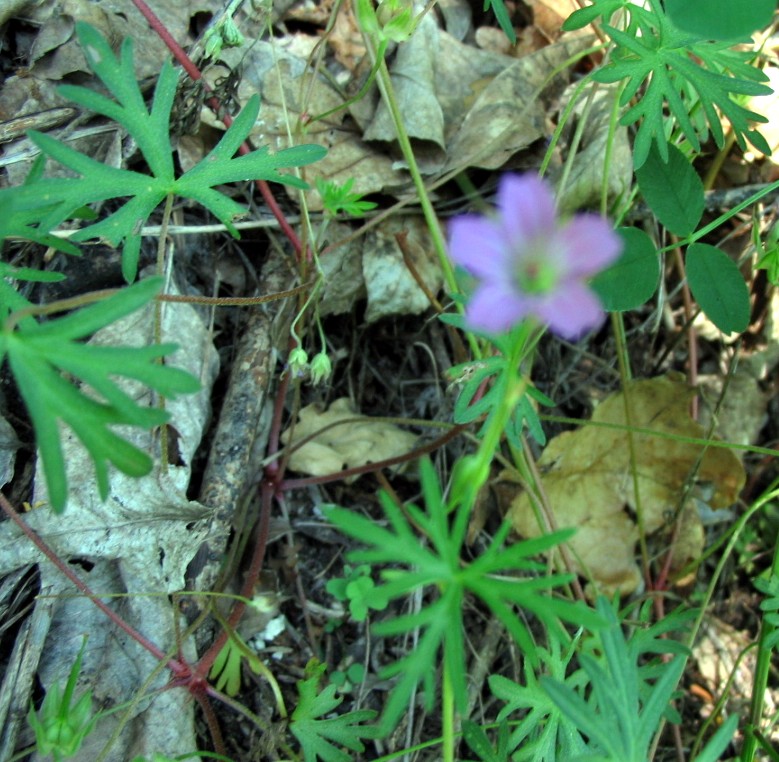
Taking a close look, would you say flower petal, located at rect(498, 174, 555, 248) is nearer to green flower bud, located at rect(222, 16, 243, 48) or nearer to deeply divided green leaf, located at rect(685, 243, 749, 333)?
deeply divided green leaf, located at rect(685, 243, 749, 333)

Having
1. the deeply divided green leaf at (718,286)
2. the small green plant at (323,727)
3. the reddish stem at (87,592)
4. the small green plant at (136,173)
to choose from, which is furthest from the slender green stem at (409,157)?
the reddish stem at (87,592)

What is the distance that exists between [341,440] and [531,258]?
6.16ft

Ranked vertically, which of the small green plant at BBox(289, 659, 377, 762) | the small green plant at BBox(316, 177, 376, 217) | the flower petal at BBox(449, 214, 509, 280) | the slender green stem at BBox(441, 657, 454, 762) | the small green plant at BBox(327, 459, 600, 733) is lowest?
the small green plant at BBox(289, 659, 377, 762)

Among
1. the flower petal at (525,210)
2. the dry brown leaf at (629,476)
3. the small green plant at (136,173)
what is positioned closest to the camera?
the flower petal at (525,210)

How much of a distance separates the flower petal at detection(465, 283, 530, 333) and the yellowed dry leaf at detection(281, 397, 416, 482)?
5.38 feet

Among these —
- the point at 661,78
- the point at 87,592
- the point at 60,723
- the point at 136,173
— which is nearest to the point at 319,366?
the point at 136,173

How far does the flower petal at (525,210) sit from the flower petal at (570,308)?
0.15m

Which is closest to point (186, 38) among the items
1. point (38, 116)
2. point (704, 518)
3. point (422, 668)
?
point (38, 116)

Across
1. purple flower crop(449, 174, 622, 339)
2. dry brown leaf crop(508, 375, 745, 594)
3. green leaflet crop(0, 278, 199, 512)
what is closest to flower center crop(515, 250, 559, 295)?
purple flower crop(449, 174, 622, 339)

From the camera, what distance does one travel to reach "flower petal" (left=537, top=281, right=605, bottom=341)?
1.26 metres

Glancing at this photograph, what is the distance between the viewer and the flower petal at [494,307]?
1.29 m

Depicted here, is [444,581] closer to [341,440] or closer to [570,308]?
[570,308]

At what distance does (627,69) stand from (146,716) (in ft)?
8.47

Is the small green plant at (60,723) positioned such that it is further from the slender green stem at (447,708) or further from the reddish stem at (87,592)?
the slender green stem at (447,708)
